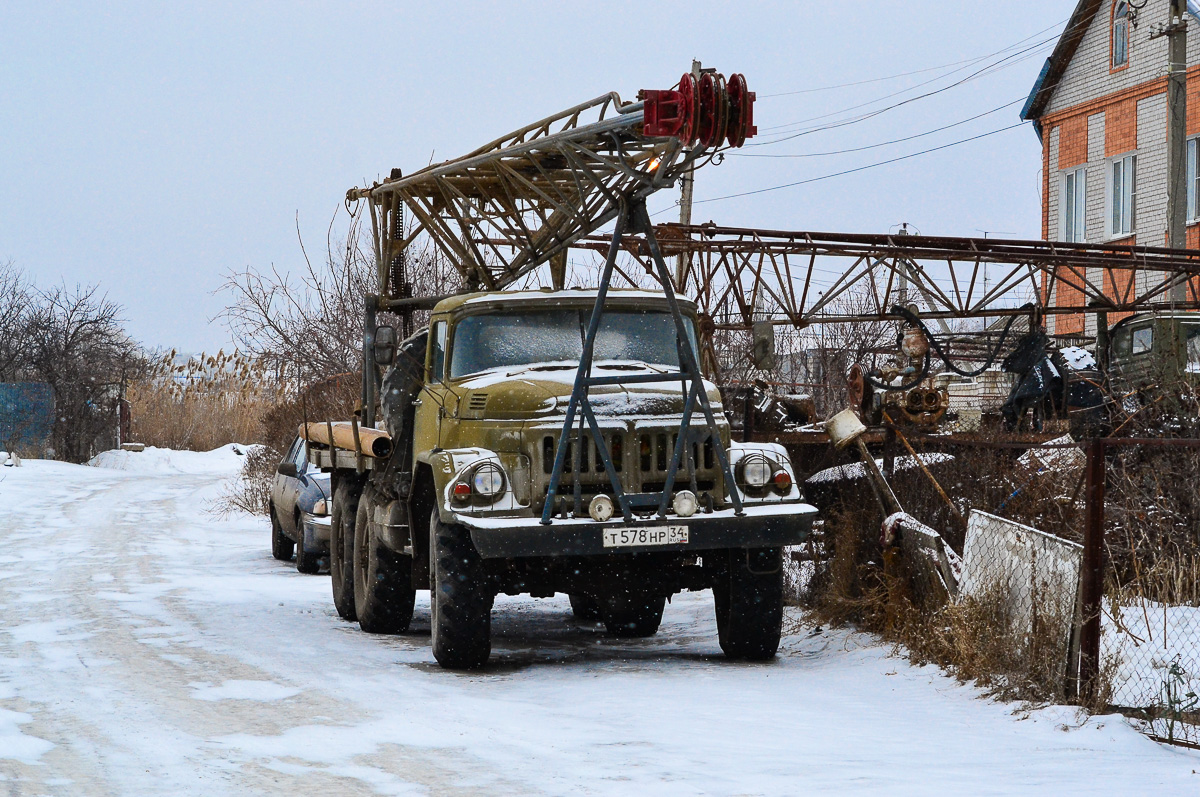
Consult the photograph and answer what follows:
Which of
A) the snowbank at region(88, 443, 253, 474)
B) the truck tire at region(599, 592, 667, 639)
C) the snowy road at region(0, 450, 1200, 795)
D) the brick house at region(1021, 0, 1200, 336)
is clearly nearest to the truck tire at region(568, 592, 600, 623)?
the snowy road at region(0, 450, 1200, 795)

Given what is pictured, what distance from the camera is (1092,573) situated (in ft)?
21.8

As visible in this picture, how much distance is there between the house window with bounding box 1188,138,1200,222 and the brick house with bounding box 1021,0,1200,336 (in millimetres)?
19

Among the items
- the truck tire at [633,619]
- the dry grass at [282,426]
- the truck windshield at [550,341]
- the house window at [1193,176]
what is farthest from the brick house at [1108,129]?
the truck windshield at [550,341]

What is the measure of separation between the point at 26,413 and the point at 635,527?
31403 mm

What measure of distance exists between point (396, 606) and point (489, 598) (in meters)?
2.13

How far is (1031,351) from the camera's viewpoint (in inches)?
663

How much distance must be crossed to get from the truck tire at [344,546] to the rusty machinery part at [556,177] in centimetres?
182

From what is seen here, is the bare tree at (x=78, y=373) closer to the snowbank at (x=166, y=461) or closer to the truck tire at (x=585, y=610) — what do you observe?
the snowbank at (x=166, y=461)

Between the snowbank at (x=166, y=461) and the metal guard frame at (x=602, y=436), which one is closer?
the metal guard frame at (x=602, y=436)

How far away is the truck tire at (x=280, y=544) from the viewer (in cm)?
1603

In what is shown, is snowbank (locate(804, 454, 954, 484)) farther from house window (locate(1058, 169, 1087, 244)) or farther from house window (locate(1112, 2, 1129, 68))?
house window (locate(1112, 2, 1129, 68))

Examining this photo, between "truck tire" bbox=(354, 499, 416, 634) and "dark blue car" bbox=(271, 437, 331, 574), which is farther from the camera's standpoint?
"dark blue car" bbox=(271, 437, 331, 574)

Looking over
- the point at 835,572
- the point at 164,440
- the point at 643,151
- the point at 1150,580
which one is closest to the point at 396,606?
the point at 835,572

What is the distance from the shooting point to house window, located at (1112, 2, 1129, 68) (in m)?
27.7
